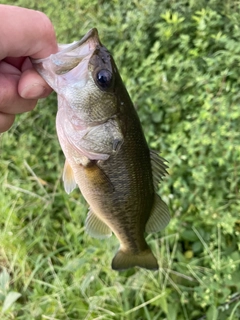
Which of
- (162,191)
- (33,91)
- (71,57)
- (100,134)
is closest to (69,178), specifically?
(100,134)

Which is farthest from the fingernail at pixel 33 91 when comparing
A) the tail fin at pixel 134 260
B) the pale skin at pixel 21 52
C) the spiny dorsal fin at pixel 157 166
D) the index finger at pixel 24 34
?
the tail fin at pixel 134 260

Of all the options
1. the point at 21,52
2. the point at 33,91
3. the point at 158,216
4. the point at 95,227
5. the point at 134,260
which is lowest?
the point at 134,260

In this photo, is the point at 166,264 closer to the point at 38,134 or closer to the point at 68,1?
the point at 38,134

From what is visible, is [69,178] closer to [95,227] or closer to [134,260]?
[95,227]

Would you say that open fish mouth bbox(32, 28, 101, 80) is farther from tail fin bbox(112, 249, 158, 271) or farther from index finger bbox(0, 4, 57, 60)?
tail fin bbox(112, 249, 158, 271)

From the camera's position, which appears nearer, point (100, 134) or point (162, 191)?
point (100, 134)

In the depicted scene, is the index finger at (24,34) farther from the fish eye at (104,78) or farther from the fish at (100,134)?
the fish eye at (104,78)

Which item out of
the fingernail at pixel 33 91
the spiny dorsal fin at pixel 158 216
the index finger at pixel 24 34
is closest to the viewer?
the index finger at pixel 24 34
